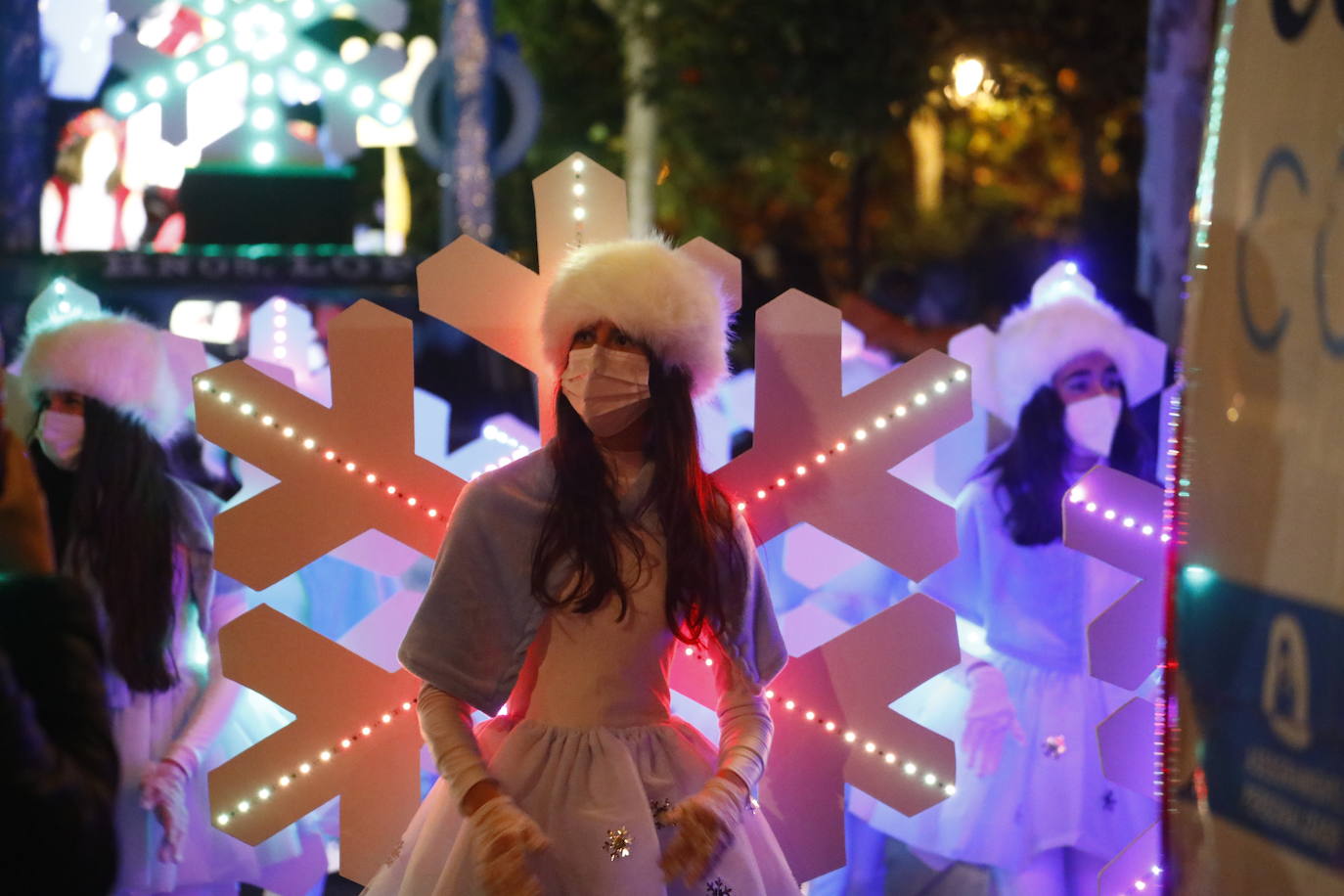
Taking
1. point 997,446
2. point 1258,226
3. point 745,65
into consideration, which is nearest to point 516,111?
point 745,65

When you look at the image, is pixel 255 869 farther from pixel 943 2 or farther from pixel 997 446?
pixel 943 2

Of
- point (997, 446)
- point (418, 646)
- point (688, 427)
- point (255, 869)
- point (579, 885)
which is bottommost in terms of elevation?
point (255, 869)

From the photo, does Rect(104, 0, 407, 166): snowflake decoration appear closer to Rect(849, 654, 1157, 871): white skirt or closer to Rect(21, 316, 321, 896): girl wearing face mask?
Rect(21, 316, 321, 896): girl wearing face mask

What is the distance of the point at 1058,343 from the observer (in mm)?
4855

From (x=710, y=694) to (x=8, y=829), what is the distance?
6.86 ft

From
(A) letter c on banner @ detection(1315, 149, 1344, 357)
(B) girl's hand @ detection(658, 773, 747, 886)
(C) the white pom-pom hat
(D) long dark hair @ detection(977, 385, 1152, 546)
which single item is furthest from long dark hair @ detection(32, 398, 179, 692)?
(A) letter c on banner @ detection(1315, 149, 1344, 357)

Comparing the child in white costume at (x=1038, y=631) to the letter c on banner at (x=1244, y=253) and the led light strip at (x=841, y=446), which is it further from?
the letter c on banner at (x=1244, y=253)

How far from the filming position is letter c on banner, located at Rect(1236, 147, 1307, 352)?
6.36ft

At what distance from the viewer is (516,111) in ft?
37.3

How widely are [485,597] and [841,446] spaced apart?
112cm

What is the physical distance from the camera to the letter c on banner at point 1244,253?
1.94m

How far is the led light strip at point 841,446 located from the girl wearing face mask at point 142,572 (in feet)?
5.11

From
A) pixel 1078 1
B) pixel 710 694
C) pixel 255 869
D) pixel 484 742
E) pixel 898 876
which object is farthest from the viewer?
pixel 1078 1

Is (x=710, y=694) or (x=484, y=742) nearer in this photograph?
(x=484, y=742)
